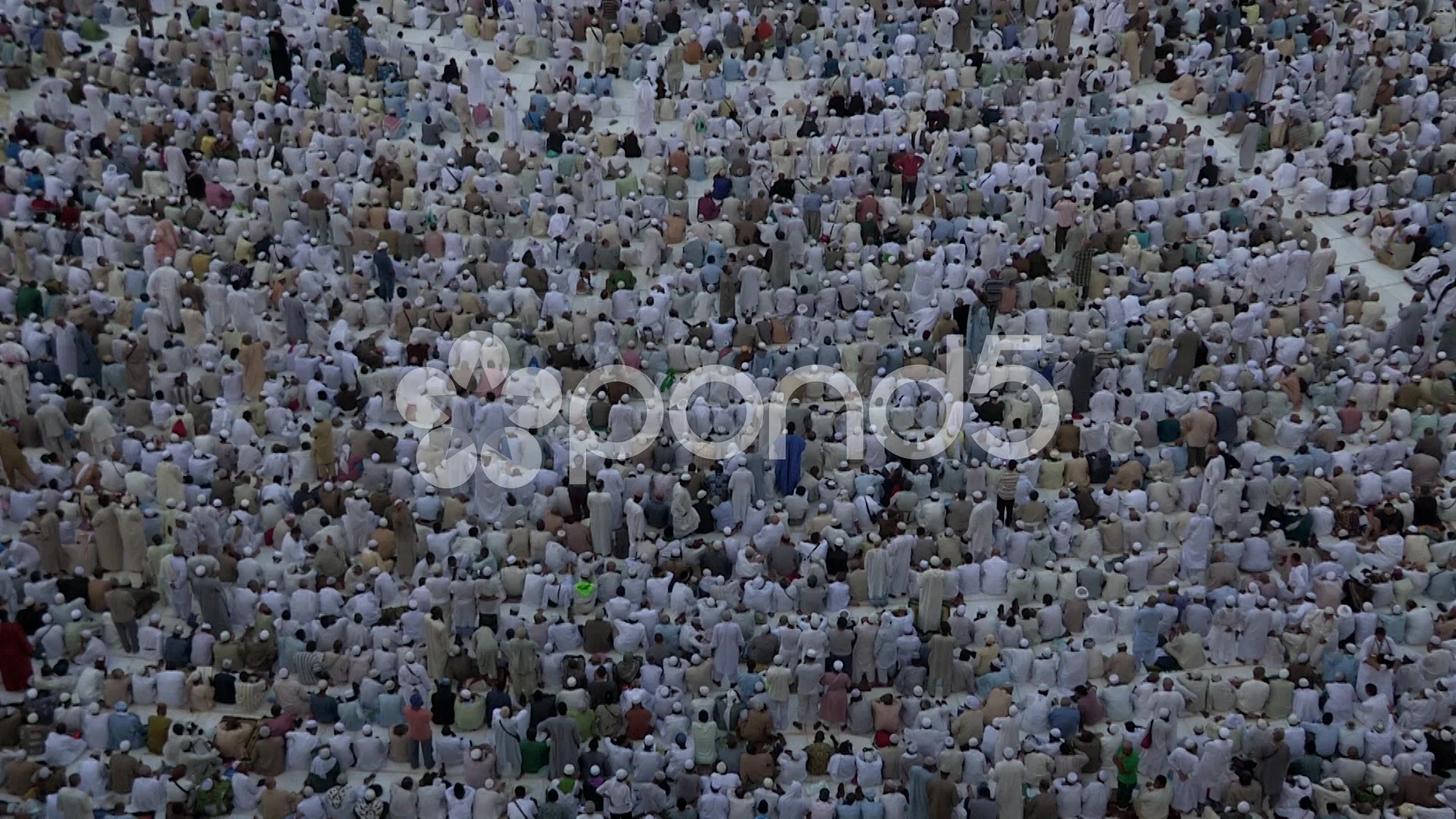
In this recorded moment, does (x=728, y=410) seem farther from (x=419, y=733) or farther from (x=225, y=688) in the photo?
(x=225, y=688)

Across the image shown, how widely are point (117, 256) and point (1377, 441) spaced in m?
21.7

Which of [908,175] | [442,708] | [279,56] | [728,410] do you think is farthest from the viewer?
[279,56]

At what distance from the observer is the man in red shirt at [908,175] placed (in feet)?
116

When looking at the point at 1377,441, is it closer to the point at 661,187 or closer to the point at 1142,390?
the point at 1142,390

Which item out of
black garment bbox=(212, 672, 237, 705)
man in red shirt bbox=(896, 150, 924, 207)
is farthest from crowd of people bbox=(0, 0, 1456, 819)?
black garment bbox=(212, 672, 237, 705)

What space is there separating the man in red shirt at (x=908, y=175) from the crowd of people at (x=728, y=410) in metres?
0.06

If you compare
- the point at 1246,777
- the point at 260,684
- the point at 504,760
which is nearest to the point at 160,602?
the point at 260,684

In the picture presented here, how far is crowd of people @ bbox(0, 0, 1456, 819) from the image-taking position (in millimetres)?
24906

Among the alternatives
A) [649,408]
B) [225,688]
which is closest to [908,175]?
[649,408]

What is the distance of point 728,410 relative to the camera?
29906 millimetres

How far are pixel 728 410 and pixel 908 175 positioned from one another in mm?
7890

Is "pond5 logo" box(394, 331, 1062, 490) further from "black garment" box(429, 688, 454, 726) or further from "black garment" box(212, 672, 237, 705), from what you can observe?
"black garment" box(212, 672, 237, 705)

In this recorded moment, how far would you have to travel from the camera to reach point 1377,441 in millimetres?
29641

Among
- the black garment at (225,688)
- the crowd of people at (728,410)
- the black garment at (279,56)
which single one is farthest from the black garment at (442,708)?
the black garment at (279,56)
